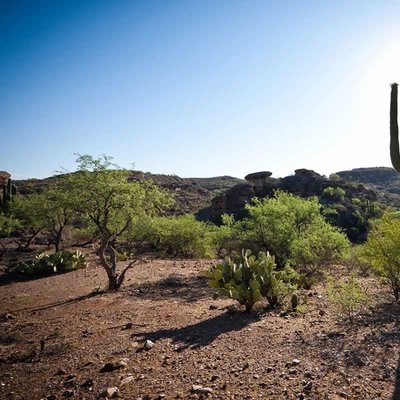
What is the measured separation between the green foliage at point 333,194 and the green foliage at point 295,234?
39001mm

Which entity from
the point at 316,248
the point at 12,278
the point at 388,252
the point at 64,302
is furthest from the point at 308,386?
the point at 12,278

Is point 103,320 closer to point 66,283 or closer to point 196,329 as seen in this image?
point 196,329

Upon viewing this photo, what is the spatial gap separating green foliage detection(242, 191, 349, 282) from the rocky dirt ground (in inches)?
147

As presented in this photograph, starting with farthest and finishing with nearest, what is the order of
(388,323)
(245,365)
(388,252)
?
(388,252)
(388,323)
(245,365)

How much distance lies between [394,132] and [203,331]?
704 cm

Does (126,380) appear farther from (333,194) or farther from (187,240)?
(333,194)

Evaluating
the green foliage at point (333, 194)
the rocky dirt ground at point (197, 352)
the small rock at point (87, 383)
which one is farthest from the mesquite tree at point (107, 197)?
the green foliage at point (333, 194)

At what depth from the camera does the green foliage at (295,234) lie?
46.0 ft

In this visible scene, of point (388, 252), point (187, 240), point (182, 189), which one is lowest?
point (187, 240)

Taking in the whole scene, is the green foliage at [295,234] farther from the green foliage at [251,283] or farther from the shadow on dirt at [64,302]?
the shadow on dirt at [64,302]

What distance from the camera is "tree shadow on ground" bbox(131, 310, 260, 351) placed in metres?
6.70

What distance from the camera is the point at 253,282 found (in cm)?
830

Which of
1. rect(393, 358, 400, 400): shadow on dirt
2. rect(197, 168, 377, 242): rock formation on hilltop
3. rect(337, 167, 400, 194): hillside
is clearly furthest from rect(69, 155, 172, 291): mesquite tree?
rect(337, 167, 400, 194): hillside

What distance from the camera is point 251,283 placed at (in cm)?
834
